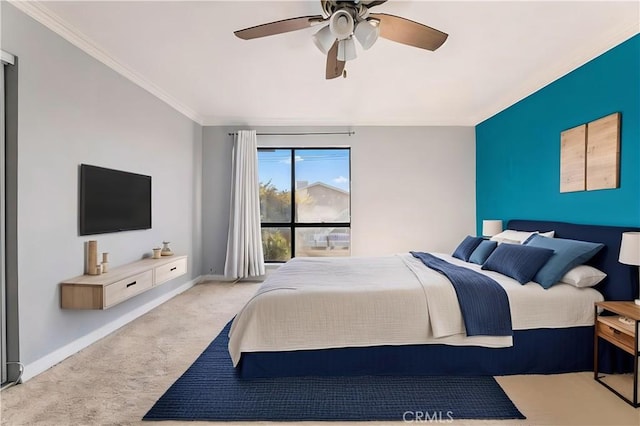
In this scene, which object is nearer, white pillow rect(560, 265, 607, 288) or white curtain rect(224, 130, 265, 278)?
white pillow rect(560, 265, 607, 288)

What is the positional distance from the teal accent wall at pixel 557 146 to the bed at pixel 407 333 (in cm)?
44

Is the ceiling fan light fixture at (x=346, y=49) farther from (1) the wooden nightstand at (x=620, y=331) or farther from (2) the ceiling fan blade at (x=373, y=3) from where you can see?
(1) the wooden nightstand at (x=620, y=331)

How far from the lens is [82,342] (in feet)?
9.49

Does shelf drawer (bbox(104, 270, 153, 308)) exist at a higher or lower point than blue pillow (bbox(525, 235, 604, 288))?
lower

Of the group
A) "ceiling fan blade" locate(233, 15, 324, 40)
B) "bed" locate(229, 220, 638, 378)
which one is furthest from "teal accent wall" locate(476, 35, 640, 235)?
"ceiling fan blade" locate(233, 15, 324, 40)

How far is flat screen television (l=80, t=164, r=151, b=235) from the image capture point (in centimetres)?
292

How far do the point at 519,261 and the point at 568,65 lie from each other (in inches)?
75.4

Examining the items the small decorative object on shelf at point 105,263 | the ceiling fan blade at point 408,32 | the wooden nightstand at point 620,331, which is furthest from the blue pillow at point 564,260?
the small decorative object on shelf at point 105,263

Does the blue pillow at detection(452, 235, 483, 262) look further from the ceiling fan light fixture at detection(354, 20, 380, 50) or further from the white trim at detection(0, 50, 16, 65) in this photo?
the white trim at detection(0, 50, 16, 65)

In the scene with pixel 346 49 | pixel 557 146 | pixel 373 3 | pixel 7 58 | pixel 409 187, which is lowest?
pixel 409 187

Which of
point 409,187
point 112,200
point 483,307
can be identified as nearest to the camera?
point 483,307

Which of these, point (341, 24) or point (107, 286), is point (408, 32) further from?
point (107, 286)

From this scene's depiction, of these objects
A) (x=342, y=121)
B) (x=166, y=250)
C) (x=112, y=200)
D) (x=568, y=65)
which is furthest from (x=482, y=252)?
(x=112, y=200)

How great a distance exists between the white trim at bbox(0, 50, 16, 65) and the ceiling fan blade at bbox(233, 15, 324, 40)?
1.49 m
